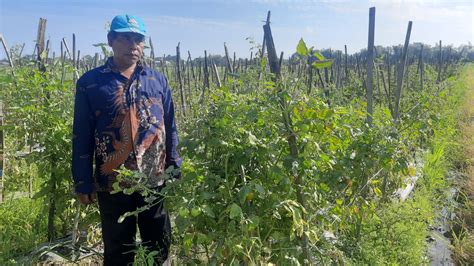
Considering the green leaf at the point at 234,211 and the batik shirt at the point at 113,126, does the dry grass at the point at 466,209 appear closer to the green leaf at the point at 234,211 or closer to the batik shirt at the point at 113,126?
the green leaf at the point at 234,211

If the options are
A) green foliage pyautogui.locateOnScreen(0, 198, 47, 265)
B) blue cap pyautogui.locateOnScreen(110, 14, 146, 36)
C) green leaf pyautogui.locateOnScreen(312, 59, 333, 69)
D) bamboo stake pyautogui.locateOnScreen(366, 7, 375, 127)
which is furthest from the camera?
bamboo stake pyautogui.locateOnScreen(366, 7, 375, 127)

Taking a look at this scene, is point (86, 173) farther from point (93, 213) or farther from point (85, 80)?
point (93, 213)

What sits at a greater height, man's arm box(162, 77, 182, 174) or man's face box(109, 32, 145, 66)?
man's face box(109, 32, 145, 66)

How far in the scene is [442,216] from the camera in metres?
4.41

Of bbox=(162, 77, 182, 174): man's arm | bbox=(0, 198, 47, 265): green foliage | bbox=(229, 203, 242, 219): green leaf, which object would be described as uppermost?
bbox=(162, 77, 182, 174): man's arm

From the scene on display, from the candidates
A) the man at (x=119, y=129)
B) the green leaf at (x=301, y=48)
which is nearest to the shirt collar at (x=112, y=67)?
the man at (x=119, y=129)

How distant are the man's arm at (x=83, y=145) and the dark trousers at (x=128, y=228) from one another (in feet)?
0.36

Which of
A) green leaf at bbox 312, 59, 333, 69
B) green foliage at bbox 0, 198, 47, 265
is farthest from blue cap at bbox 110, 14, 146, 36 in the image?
green foliage at bbox 0, 198, 47, 265

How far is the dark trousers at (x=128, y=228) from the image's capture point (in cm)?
237

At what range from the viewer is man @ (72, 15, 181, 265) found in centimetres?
225

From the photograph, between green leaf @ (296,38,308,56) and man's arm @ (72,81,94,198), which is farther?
man's arm @ (72,81,94,198)

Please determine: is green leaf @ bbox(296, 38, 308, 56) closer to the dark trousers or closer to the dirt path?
the dark trousers

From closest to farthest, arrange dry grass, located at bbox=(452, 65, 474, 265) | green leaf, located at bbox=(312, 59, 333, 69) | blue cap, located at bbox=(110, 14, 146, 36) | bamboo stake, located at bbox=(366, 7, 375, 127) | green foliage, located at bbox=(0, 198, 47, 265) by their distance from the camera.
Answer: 1. green leaf, located at bbox=(312, 59, 333, 69)
2. blue cap, located at bbox=(110, 14, 146, 36)
3. green foliage, located at bbox=(0, 198, 47, 265)
4. bamboo stake, located at bbox=(366, 7, 375, 127)
5. dry grass, located at bbox=(452, 65, 474, 265)

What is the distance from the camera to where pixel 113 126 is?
7.44 ft
